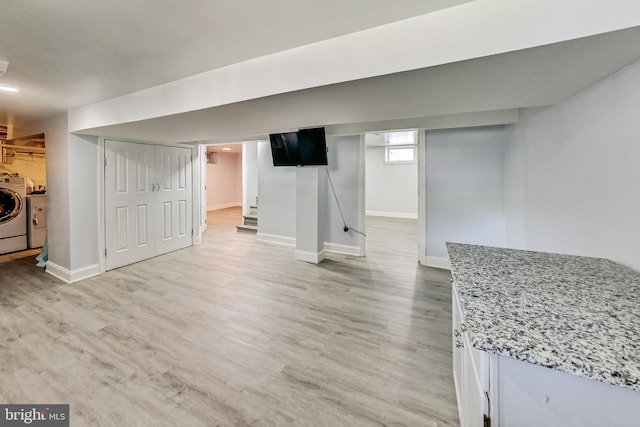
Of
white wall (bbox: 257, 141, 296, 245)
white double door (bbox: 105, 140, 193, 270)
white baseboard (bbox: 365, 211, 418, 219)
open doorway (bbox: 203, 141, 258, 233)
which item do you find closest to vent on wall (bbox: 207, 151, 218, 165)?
open doorway (bbox: 203, 141, 258, 233)

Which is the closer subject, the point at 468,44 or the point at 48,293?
the point at 468,44

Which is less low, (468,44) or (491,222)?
(468,44)

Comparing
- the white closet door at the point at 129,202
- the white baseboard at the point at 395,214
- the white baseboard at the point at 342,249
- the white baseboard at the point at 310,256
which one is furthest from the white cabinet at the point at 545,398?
the white baseboard at the point at 395,214

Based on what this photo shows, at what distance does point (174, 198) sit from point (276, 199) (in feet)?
5.80

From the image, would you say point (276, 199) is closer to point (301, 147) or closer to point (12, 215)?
point (301, 147)

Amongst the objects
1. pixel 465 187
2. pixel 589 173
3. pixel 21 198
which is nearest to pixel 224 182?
pixel 21 198

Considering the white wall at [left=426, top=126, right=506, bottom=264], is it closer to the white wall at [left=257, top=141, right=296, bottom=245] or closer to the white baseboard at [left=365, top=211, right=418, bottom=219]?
the white wall at [left=257, top=141, right=296, bottom=245]

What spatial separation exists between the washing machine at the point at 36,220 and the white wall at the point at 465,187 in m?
6.39

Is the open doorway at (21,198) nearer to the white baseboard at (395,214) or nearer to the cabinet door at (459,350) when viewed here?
the cabinet door at (459,350)

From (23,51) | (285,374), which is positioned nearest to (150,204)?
(23,51)

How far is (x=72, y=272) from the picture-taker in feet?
10.4

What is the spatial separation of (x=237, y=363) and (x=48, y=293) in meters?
2.66

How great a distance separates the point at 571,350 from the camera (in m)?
0.65

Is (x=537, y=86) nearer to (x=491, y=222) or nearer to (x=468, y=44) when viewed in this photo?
(x=468, y=44)
